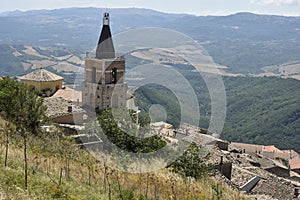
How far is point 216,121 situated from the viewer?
5719cm

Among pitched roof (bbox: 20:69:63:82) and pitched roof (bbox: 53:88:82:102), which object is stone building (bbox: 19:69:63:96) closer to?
pitched roof (bbox: 20:69:63:82)

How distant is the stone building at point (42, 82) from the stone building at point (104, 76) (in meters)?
4.10

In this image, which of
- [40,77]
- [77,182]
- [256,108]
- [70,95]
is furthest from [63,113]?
[256,108]

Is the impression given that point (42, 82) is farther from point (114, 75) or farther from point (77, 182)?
point (77, 182)

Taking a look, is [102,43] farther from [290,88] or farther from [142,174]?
[290,88]

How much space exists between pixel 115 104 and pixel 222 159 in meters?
10.2

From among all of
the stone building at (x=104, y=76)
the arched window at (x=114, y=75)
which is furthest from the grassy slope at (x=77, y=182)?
the arched window at (x=114, y=75)

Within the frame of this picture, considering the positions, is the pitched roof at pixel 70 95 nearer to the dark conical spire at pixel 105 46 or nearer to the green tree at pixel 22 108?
the dark conical spire at pixel 105 46

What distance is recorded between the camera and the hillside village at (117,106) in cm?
1559

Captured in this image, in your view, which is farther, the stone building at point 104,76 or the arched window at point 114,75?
the arched window at point 114,75

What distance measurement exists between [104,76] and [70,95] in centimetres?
439

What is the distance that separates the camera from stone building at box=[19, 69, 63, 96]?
26891 millimetres

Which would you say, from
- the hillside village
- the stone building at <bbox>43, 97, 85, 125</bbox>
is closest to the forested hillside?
the hillside village

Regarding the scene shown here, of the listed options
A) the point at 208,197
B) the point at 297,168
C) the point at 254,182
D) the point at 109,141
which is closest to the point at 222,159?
the point at 254,182
